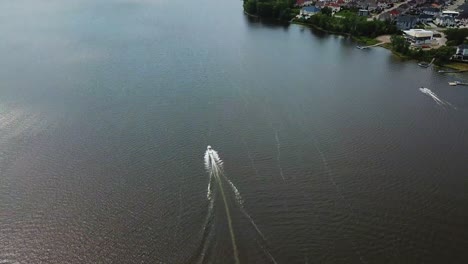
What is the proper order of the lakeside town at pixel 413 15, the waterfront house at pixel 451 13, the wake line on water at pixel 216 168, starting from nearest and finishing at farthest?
the wake line on water at pixel 216 168, the lakeside town at pixel 413 15, the waterfront house at pixel 451 13

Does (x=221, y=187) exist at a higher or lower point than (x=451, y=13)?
lower

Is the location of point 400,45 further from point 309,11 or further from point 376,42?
point 309,11

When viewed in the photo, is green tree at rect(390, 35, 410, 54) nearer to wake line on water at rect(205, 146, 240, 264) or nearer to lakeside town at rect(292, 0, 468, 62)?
lakeside town at rect(292, 0, 468, 62)

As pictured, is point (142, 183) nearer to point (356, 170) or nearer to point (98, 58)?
point (356, 170)

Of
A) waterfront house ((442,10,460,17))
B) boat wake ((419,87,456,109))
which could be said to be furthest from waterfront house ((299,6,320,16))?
boat wake ((419,87,456,109))

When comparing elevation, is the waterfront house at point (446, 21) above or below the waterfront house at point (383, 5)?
below

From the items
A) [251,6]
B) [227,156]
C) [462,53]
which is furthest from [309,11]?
[227,156]

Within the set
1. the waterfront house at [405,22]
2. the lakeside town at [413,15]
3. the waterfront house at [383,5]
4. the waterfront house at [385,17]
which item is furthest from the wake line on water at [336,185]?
the waterfront house at [383,5]

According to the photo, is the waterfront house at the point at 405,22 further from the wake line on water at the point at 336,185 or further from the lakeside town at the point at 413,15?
the wake line on water at the point at 336,185
